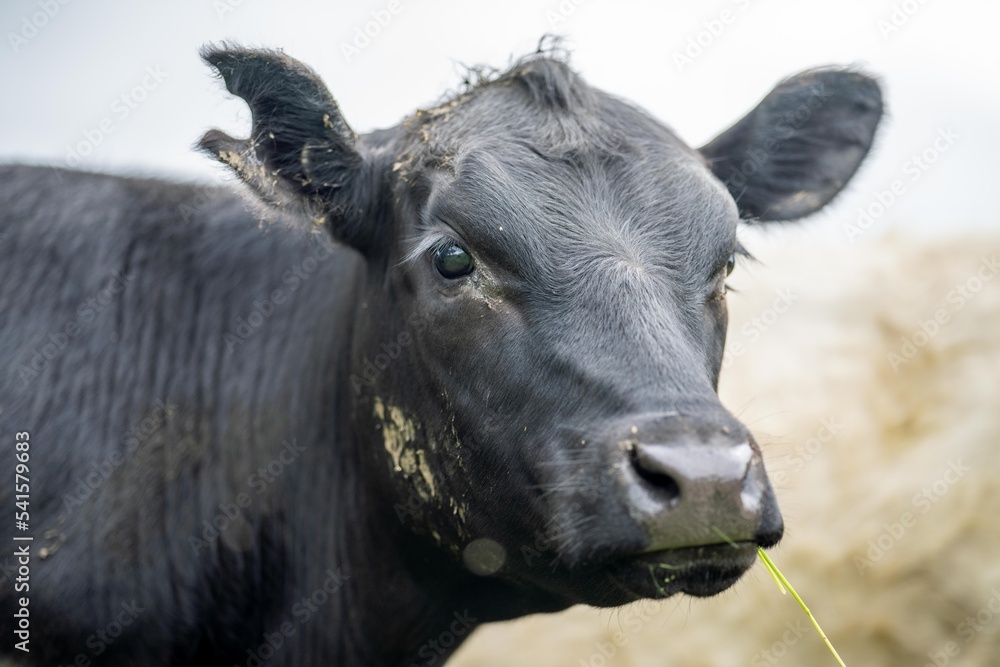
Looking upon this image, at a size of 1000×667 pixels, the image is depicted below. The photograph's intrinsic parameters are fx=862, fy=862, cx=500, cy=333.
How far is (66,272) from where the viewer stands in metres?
4.61

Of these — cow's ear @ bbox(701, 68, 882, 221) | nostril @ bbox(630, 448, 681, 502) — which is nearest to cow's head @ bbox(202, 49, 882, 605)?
nostril @ bbox(630, 448, 681, 502)

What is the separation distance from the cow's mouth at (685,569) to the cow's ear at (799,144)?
2.53m

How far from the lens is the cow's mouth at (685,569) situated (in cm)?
275

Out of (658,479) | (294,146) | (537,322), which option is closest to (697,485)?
(658,479)

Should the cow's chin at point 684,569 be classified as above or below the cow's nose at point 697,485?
below

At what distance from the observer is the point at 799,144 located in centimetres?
492

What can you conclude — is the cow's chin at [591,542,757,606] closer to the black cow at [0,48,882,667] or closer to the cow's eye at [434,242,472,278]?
the black cow at [0,48,882,667]

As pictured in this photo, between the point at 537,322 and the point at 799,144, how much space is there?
2441mm

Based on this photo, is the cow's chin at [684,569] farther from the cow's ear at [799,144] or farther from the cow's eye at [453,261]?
the cow's ear at [799,144]

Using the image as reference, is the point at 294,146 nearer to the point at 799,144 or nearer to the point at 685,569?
the point at 685,569

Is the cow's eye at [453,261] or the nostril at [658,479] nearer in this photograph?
the nostril at [658,479]

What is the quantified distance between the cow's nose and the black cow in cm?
1

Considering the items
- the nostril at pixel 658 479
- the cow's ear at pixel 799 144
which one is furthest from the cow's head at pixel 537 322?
the cow's ear at pixel 799 144

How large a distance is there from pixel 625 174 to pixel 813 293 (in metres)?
6.19
